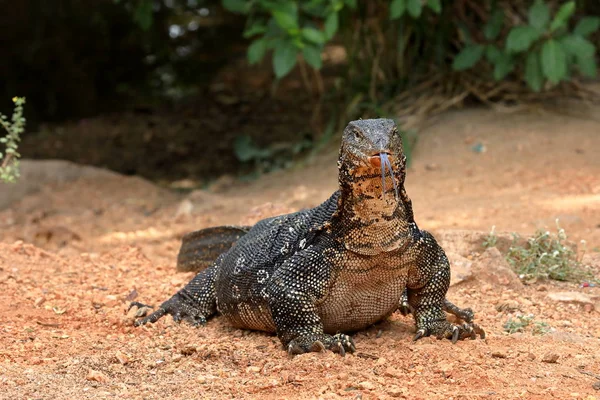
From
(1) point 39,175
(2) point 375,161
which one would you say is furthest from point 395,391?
(1) point 39,175

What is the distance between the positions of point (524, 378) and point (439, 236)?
2245mm

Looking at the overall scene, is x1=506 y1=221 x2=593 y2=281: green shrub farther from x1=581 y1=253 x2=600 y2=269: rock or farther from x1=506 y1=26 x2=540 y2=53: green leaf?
x1=506 y1=26 x2=540 y2=53: green leaf

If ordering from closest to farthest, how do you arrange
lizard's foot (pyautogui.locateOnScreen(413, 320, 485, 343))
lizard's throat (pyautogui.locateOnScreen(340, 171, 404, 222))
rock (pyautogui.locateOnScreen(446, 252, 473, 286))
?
1. lizard's throat (pyautogui.locateOnScreen(340, 171, 404, 222))
2. lizard's foot (pyautogui.locateOnScreen(413, 320, 485, 343))
3. rock (pyautogui.locateOnScreen(446, 252, 473, 286))

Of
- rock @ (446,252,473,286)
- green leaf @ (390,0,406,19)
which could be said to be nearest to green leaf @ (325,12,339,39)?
green leaf @ (390,0,406,19)

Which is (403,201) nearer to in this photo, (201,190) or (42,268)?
(42,268)

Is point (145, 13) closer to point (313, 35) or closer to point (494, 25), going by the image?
point (313, 35)

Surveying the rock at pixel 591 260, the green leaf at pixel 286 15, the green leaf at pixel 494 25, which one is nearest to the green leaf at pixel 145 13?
the green leaf at pixel 286 15

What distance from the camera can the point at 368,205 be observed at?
167 inches

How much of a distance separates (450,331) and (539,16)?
→ 507 cm

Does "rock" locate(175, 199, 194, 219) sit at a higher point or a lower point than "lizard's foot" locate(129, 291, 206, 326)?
higher

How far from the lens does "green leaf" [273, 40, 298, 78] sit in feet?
27.6

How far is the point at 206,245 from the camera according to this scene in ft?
19.7

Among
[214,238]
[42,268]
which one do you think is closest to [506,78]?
[214,238]

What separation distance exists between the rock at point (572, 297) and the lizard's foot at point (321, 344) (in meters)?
1.59
